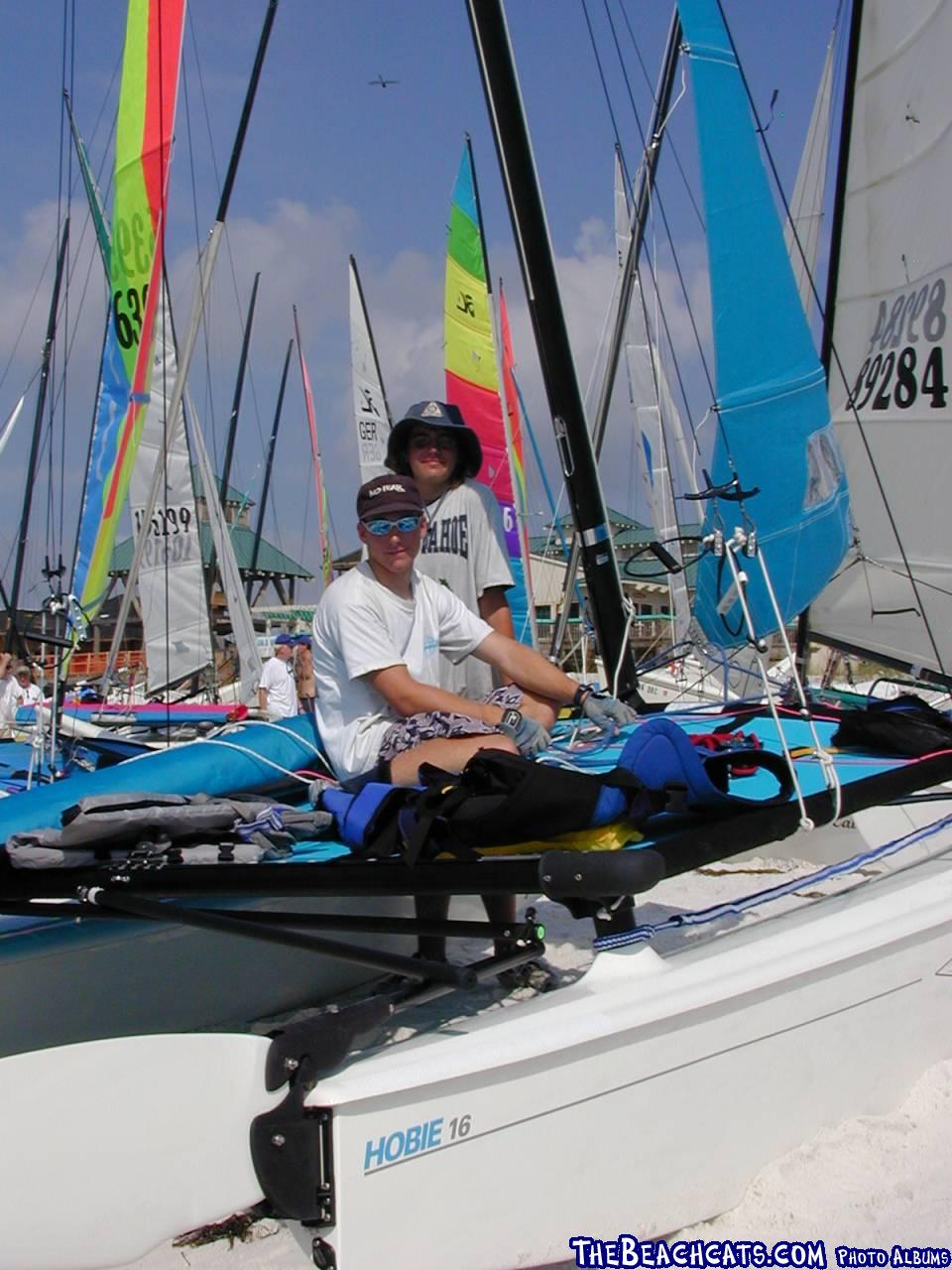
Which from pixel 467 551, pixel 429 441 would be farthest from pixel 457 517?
pixel 429 441

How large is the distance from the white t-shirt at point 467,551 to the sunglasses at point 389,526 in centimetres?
93

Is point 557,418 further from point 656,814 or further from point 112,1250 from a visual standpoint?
point 112,1250

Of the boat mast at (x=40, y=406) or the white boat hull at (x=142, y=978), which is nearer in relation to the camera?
the white boat hull at (x=142, y=978)

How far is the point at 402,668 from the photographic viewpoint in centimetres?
287

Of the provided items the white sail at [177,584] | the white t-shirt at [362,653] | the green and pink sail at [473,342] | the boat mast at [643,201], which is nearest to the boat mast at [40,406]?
the white sail at [177,584]

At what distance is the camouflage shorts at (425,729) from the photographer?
278 cm

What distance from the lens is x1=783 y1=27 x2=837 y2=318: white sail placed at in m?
6.57

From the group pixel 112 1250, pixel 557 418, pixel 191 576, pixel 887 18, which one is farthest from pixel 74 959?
pixel 191 576

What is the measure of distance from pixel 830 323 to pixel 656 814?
446cm

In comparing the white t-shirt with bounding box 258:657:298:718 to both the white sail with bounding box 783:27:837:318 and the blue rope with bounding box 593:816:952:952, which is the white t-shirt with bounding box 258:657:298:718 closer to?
the white sail with bounding box 783:27:837:318

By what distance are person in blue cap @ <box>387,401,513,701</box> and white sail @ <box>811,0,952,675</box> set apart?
6.28ft

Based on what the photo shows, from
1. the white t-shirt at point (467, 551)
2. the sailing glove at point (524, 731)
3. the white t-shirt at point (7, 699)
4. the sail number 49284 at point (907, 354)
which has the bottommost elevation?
the white t-shirt at point (7, 699)

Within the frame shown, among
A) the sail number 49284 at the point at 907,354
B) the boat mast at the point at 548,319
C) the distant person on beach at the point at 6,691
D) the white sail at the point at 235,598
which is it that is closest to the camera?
the boat mast at the point at 548,319

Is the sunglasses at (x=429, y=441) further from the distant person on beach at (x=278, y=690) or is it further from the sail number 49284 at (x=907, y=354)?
the distant person on beach at (x=278, y=690)
